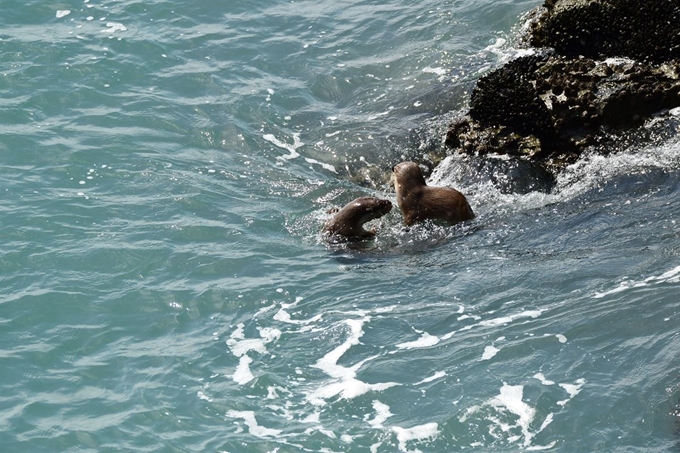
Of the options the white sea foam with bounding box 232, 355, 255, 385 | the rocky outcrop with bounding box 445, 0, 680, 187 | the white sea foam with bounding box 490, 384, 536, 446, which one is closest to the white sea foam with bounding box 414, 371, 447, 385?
the white sea foam with bounding box 490, 384, 536, 446

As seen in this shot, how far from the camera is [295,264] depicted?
11.6 meters

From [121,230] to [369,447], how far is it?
215 inches

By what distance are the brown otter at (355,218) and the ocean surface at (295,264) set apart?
200mm

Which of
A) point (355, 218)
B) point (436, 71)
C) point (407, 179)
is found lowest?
point (355, 218)

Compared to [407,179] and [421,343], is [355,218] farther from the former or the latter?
[421,343]

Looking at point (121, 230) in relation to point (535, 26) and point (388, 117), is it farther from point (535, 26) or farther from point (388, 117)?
point (535, 26)

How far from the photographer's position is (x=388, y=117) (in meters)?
15.5

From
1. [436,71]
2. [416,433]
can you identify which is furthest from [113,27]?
[416,433]

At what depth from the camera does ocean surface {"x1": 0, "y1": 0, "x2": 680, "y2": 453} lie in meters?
8.59

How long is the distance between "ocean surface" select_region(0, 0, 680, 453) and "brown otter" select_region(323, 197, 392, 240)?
0.20 metres

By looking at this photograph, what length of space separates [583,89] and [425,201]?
287 centimetres

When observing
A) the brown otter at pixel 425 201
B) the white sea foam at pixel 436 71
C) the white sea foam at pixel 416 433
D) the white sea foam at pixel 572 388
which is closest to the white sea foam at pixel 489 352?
the white sea foam at pixel 572 388

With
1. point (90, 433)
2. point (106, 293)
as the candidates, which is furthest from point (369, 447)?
point (106, 293)

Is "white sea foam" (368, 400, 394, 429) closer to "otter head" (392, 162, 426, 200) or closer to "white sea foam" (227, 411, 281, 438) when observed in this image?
"white sea foam" (227, 411, 281, 438)
